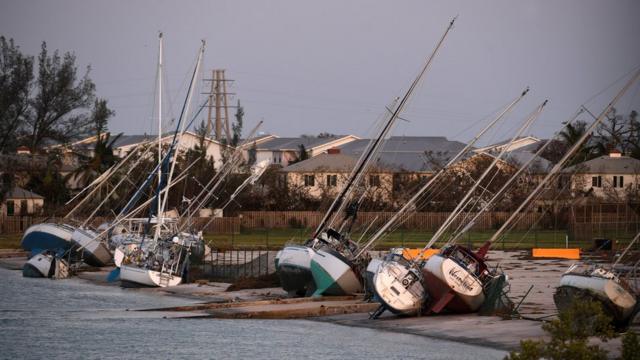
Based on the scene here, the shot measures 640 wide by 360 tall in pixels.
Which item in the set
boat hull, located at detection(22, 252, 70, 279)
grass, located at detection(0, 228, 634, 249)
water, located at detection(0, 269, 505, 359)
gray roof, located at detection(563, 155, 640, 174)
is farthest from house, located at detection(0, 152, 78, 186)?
water, located at detection(0, 269, 505, 359)

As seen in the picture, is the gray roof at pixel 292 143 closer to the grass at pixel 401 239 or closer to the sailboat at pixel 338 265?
the grass at pixel 401 239

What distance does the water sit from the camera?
42281mm

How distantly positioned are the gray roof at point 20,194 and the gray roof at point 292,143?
66.2 meters

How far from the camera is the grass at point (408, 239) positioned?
88.0m

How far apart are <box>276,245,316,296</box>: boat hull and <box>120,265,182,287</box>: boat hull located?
32.3ft

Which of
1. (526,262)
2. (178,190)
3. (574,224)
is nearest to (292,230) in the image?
(178,190)

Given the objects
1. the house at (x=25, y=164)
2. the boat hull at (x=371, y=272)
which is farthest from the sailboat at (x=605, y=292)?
the house at (x=25, y=164)

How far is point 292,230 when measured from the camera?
112 metres

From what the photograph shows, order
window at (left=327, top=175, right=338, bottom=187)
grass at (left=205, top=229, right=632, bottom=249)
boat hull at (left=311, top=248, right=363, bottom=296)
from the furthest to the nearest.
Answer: window at (left=327, top=175, right=338, bottom=187)
grass at (left=205, top=229, right=632, bottom=249)
boat hull at (left=311, top=248, right=363, bottom=296)

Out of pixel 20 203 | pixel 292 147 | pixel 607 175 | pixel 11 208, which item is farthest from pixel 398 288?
pixel 292 147

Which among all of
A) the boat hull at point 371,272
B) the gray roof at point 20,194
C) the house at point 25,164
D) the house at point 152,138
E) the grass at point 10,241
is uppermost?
the house at point 152,138

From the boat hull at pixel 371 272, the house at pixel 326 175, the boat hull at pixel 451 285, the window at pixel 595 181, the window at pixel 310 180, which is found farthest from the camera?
the window at pixel 310 180

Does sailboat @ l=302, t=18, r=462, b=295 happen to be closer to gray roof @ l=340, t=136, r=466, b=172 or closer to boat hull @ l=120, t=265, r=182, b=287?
boat hull @ l=120, t=265, r=182, b=287

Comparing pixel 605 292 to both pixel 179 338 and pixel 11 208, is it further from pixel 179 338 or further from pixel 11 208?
pixel 11 208
